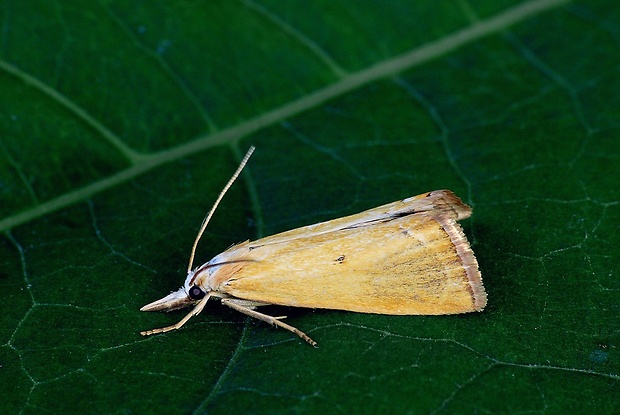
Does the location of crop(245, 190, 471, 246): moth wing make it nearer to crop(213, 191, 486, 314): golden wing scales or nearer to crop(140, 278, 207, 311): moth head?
crop(213, 191, 486, 314): golden wing scales

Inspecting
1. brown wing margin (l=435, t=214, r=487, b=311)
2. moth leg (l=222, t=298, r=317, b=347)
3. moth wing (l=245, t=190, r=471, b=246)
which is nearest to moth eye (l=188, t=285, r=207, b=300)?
moth leg (l=222, t=298, r=317, b=347)

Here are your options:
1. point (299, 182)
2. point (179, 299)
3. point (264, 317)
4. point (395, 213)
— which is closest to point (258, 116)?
point (299, 182)

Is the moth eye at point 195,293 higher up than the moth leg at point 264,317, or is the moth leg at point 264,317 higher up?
the moth eye at point 195,293

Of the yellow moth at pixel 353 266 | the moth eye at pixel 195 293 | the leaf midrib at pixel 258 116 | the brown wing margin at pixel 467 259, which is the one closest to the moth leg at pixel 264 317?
the yellow moth at pixel 353 266

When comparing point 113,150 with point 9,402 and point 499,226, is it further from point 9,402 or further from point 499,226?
point 499,226

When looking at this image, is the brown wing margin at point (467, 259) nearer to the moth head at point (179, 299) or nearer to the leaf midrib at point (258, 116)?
the moth head at point (179, 299)

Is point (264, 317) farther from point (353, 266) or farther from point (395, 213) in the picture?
point (395, 213)
